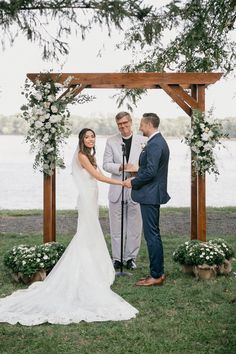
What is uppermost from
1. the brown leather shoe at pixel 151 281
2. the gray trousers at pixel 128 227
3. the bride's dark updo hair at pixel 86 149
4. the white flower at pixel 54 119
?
the white flower at pixel 54 119

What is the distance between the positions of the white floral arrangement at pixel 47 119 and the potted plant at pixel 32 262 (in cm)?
97

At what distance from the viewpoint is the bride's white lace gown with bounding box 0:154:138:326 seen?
528cm

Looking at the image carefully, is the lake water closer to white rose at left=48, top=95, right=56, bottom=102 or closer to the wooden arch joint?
the wooden arch joint

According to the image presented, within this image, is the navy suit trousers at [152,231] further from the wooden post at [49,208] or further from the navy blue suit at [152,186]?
the wooden post at [49,208]

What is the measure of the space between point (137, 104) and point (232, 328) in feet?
23.4

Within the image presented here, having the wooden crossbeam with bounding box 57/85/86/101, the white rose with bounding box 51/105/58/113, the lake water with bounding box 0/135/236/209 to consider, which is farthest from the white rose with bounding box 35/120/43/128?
the lake water with bounding box 0/135/236/209

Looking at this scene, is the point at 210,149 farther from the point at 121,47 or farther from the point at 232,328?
the point at 121,47

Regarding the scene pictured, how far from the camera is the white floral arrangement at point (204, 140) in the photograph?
23.1 ft

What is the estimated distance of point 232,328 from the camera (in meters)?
4.93

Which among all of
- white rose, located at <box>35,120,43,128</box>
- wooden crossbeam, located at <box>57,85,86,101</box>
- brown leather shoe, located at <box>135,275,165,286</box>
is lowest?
brown leather shoe, located at <box>135,275,165,286</box>

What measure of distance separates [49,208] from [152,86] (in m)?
1.95

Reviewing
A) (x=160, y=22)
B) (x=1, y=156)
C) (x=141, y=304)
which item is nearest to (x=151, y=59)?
(x=160, y=22)

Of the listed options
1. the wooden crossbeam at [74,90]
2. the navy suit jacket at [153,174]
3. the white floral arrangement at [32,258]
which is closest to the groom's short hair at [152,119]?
the navy suit jacket at [153,174]

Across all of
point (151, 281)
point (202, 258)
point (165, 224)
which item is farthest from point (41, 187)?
point (151, 281)
